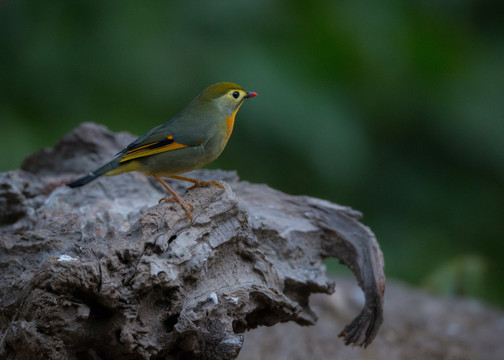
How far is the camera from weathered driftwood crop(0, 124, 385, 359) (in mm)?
2717

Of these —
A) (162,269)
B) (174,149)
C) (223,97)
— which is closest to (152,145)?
(174,149)

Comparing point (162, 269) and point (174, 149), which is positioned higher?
point (174, 149)

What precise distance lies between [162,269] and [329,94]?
15.8ft

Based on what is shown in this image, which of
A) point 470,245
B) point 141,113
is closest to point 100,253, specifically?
point 141,113

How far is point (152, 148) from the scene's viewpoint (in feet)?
11.8

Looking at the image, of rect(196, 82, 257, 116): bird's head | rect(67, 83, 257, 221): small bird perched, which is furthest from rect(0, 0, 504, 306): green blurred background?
rect(67, 83, 257, 221): small bird perched

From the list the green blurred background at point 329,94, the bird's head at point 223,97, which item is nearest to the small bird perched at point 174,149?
the bird's head at point 223,97

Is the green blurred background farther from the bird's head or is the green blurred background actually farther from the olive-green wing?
the olive-green wing

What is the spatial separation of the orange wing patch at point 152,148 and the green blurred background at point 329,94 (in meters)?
2.96

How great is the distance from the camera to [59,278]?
2.67m

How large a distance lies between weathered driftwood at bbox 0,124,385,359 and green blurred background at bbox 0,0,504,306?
9.12 ft

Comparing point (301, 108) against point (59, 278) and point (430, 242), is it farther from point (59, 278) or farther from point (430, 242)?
point (59, 278)

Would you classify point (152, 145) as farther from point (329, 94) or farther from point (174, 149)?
point (329, 94)

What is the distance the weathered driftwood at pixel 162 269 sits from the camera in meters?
2.72
